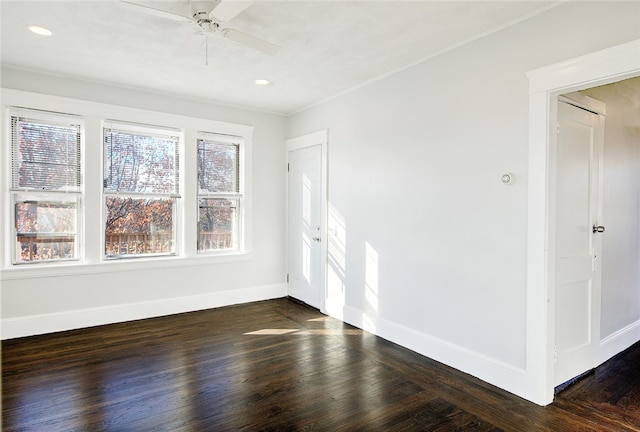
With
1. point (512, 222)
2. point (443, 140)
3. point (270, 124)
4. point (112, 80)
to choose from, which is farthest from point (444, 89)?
point (112, 80)

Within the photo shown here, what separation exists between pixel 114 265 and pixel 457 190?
149 inches

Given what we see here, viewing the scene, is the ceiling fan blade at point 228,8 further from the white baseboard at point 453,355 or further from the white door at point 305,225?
the white baseboard at point 453,355

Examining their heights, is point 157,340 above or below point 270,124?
below

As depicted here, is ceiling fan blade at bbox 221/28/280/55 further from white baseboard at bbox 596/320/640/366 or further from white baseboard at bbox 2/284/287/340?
white baseboard at bbox 596/320/640/366

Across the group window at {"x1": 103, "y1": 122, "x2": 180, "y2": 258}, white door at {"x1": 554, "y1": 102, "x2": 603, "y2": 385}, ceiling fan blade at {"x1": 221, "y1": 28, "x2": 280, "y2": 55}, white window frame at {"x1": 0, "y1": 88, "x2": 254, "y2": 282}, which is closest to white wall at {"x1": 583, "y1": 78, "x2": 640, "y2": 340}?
white door at {"x1": 554, "y1": 102, "x2": 603, "y2": 385}

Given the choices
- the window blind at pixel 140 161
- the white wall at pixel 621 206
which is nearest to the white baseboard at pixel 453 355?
the white wall at pixel 621 206

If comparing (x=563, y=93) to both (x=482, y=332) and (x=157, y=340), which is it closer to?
(x=482, y=332)

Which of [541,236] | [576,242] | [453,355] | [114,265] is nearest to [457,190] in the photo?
[541,236]

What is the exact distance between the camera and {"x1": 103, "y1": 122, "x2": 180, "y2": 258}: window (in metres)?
4.30

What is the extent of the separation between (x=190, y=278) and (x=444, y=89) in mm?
3697

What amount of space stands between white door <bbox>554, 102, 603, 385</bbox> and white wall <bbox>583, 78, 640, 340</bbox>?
24 centimetres

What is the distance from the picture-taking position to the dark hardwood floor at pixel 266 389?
7.63 feet

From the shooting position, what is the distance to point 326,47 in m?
3.15

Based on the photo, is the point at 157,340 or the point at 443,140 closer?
the point at 443,140
